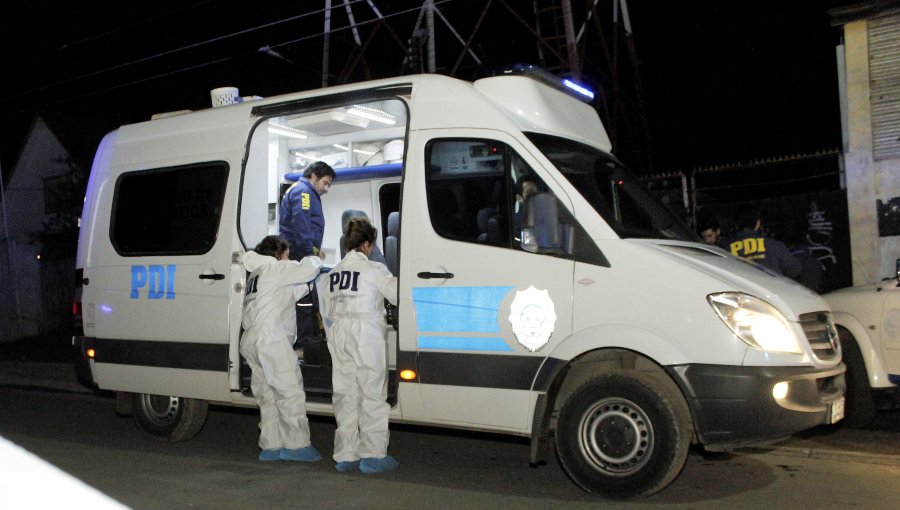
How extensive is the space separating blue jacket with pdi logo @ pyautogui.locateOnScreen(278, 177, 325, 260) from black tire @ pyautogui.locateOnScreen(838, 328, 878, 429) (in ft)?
14.5

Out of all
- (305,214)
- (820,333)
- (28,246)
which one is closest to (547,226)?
(820,333)

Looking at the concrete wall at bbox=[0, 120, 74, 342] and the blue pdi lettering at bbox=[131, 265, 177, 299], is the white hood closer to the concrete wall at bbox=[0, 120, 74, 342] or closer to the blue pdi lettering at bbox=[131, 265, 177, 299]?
the blue pdi lettering at bbox=[131, 265, 177, 299]

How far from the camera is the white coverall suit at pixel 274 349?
20.7 ft

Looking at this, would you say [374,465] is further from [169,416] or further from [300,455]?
[169,416]

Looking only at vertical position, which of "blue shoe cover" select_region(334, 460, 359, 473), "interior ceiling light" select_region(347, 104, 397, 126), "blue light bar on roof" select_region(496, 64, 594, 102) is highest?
"interior ceiling light" select_region(347, 104, 397, 126)

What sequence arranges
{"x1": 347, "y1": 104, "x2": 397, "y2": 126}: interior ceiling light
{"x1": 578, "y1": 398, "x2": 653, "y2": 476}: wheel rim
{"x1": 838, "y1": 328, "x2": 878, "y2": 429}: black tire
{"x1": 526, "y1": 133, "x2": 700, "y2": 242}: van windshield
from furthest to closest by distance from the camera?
{"x1": 347, "y1": 104, "x2": 397, "y2": 126}: interior ceiling light < {"x1": 838, "y1": 328, "x2": 878, "y2": 429}: black tire < {"x1": 526, "y1": 133, "x2": 700, "y2": 242}: van windshield < {"x1": 578, "y1": 398, "x2": 653, "y2": 476}: wheel rim

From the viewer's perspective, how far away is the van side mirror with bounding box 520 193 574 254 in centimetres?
524

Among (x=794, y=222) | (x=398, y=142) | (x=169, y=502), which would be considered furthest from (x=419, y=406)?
(x=794, y=222)

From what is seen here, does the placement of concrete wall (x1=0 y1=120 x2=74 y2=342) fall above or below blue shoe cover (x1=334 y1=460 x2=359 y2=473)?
above

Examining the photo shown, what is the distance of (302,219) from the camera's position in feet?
24.1

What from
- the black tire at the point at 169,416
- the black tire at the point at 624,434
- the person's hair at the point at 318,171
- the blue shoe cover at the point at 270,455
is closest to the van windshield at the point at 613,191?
the black tire at the point at 624,434

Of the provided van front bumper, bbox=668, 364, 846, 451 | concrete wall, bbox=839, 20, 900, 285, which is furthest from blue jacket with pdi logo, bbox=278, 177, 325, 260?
concrete wall, bbox=839, 20, 900, 285

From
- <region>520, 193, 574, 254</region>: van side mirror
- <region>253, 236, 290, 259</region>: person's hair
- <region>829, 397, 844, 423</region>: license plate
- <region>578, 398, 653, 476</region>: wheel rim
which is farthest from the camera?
<region>253, 236, 290, 259</region>: person's hair

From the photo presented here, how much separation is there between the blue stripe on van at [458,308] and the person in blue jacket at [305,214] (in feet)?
6.29
